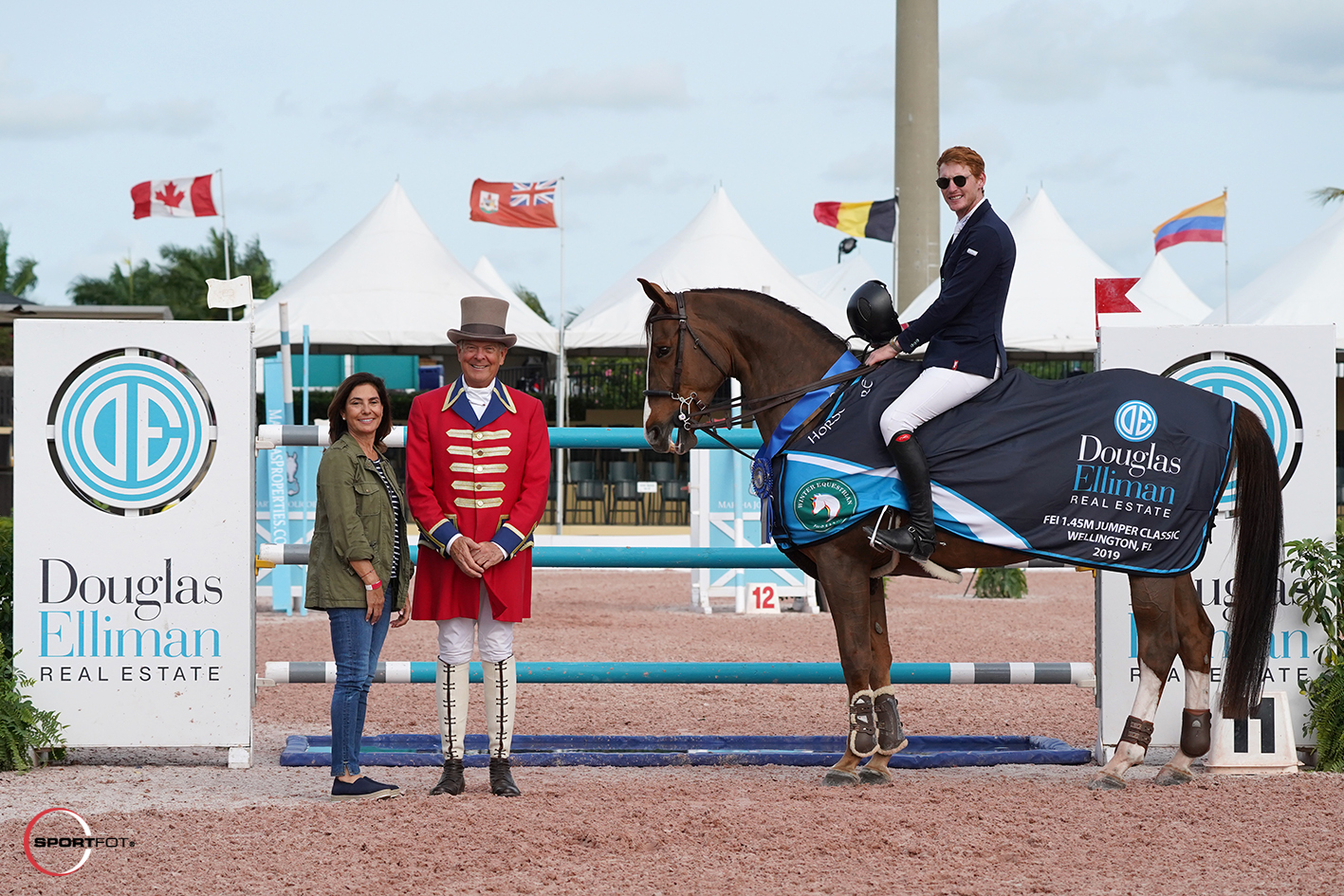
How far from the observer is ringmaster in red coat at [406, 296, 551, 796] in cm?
488

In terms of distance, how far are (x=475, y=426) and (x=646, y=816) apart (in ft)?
4.96

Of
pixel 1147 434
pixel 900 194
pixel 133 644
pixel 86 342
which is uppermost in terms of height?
pixel 900 194

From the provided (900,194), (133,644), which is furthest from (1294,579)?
(900,194)

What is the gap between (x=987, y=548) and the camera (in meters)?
5.12

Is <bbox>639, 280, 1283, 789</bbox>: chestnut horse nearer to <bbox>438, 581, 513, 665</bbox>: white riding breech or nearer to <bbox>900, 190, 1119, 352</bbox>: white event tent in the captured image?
<bbox>438, 581, 513, 665</bbox>: white riding breech

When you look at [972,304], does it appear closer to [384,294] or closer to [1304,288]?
[1304,288]

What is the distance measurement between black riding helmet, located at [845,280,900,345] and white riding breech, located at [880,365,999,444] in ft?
0.84

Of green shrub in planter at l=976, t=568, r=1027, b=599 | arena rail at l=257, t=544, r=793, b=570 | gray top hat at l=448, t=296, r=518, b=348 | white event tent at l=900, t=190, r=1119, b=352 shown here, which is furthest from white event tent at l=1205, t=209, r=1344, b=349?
gray top hat at l=448, t=296, r=518, b=348

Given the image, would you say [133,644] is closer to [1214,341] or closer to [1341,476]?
[1214,341]

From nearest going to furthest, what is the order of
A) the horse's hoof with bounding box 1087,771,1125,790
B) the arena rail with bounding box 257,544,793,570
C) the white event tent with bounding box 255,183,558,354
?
the horse's hoof with bounding box 1087,771,1125,790, the arena rail with bounding box 257,544,793,570, the white event tent with bounding box 255,183,558,354

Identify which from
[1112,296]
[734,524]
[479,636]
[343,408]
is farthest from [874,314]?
[734,524]

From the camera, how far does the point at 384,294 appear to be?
21.5m

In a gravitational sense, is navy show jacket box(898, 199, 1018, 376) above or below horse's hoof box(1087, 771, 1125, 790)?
above

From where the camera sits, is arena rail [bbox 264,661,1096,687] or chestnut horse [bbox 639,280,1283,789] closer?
chestnut horse [bbox 639,280,1283,789]
